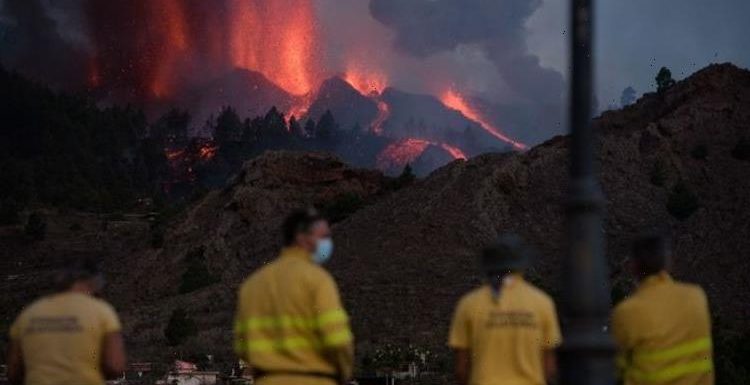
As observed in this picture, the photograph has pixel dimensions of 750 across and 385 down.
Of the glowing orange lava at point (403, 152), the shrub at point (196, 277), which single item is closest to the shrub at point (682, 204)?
the shrub at point (196, 277)

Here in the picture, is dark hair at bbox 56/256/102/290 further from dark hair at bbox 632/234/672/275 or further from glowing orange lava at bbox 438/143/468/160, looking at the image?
glowing orange lava at bbox 438/143/468/160

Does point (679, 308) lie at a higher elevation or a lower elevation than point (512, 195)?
lower

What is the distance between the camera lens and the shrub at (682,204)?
59781 mm

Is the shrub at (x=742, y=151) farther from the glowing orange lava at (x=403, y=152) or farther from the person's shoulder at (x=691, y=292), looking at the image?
the glowing orange lava at (x=403, y=152)

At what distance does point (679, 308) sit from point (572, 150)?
1395mm

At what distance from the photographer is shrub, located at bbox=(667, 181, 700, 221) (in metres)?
59.8

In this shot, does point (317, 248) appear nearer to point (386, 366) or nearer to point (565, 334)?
point (565, 334)

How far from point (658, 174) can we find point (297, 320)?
58.6 m

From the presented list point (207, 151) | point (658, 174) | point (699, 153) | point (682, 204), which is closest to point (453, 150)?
point (207, 151)

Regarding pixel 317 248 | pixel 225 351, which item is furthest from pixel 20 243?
pixel 317 248

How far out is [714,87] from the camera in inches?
2778

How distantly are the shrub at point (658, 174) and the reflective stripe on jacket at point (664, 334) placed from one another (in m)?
57.3

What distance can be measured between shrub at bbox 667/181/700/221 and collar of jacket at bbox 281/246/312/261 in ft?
181

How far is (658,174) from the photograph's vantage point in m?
63.1
